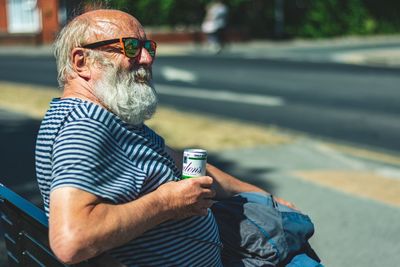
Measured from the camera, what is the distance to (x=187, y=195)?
2123 millimetres

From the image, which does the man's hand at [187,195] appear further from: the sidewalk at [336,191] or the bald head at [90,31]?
the sidewalk at [336,191]

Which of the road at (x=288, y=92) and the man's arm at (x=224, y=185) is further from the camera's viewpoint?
the road at (x=288, y=92)

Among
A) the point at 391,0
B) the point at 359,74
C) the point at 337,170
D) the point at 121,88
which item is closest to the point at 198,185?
the point at 121,88

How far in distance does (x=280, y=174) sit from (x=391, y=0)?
29.8 m

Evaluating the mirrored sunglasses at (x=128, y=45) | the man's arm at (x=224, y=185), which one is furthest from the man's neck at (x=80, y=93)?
the man's arm at (x=224, y=185)

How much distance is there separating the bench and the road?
6.57m

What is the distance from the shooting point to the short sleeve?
1.92 m

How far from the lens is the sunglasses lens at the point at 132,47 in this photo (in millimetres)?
2221

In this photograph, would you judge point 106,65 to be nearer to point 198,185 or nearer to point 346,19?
point 198,185

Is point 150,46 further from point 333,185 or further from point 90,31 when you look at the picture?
point 333,185

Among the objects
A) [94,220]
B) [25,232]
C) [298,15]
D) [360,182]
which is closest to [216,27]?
[298,15]

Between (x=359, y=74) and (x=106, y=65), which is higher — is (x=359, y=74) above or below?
below

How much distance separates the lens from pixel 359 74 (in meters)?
16.2

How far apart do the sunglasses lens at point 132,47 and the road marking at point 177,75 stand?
1336cm
